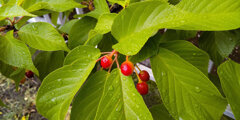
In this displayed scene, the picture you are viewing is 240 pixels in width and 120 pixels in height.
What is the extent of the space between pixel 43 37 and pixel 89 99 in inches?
9.1

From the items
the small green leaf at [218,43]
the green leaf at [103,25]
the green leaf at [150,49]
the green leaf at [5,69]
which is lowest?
the green leaf at [5,69]

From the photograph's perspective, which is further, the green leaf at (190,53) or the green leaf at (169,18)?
the green leaf at (190,53)

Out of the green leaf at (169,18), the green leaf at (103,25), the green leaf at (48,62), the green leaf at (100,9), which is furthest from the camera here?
the green leaf at (48,62)

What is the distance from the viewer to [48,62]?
2.26 ft

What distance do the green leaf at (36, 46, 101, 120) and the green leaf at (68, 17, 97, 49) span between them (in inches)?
6.6

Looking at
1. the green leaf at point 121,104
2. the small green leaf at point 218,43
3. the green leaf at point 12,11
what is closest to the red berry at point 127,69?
the green leaf at point 121,104

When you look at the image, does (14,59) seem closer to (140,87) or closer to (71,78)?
(71,78)

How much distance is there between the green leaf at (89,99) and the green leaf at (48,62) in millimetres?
244

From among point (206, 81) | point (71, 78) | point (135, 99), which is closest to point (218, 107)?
point (206, 81)

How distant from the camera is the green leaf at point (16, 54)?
0.49 metres

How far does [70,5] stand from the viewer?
55 cm

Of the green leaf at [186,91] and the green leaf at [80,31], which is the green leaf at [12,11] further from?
the green leaf at [186,91]

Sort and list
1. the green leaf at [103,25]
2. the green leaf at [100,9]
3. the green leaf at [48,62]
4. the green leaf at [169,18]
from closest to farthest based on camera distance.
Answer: the green leaf at [169,18] → the green leaf at [103,25] → the green leaf at [100,9] → the green leaf at [48,62]

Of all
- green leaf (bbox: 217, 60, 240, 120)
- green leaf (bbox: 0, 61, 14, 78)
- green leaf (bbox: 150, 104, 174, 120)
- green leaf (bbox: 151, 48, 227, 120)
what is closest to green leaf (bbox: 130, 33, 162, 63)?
green leaf (bbox: 151, 48, 227, 120)
